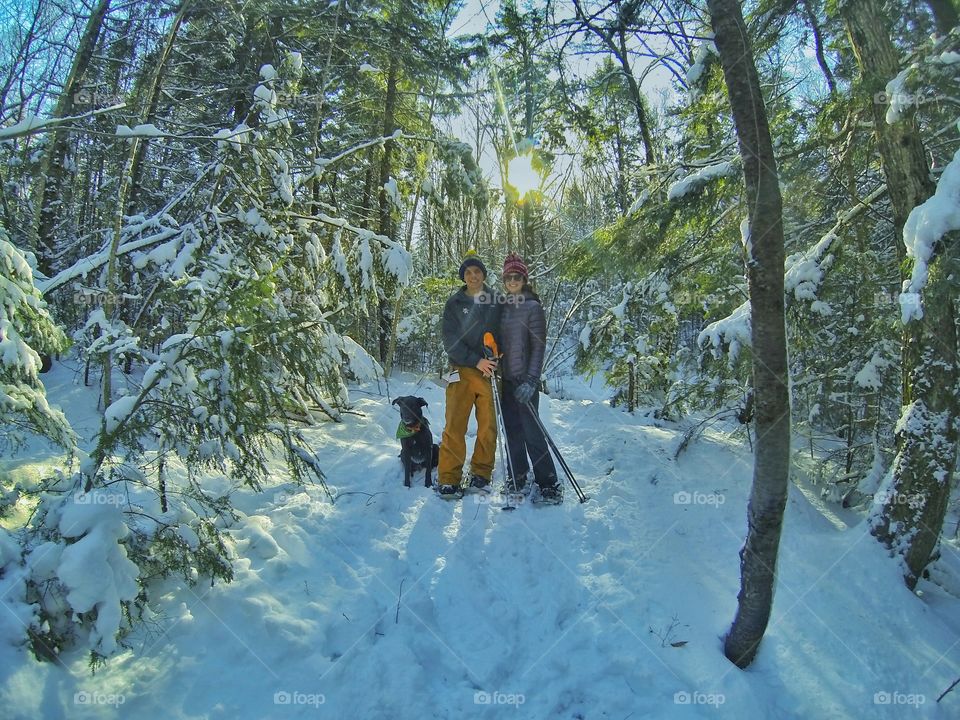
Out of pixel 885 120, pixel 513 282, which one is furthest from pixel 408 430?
pixel 885 120

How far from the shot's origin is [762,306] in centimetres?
268

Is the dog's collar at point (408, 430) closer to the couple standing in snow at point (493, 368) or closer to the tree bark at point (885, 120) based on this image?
the couple standing in snow at point (493, 368)

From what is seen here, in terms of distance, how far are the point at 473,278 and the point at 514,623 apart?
3.17 metres

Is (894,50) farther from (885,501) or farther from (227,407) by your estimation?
(227,407)

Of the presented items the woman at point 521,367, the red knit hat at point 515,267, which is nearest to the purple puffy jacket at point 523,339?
the woman at point 521,367

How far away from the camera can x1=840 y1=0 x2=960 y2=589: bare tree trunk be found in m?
3.74

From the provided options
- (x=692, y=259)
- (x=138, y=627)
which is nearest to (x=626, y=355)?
(x=692, y=259)

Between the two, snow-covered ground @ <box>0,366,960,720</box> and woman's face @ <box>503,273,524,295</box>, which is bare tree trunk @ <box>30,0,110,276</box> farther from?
woman's face @ <box>503,273,524,295</box>

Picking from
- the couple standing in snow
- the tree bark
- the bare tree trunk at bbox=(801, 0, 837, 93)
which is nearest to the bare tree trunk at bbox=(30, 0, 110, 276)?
the couple standing in snow

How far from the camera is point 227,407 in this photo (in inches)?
114

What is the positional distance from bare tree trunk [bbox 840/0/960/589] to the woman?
8.81 ft

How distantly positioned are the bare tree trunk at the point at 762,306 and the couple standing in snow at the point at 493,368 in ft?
7.85

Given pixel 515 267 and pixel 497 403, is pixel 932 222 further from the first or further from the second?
pixel 497 403

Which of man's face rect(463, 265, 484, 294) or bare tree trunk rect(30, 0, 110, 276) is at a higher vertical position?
bare tree trunk rect(30, 0, 110, 276)
